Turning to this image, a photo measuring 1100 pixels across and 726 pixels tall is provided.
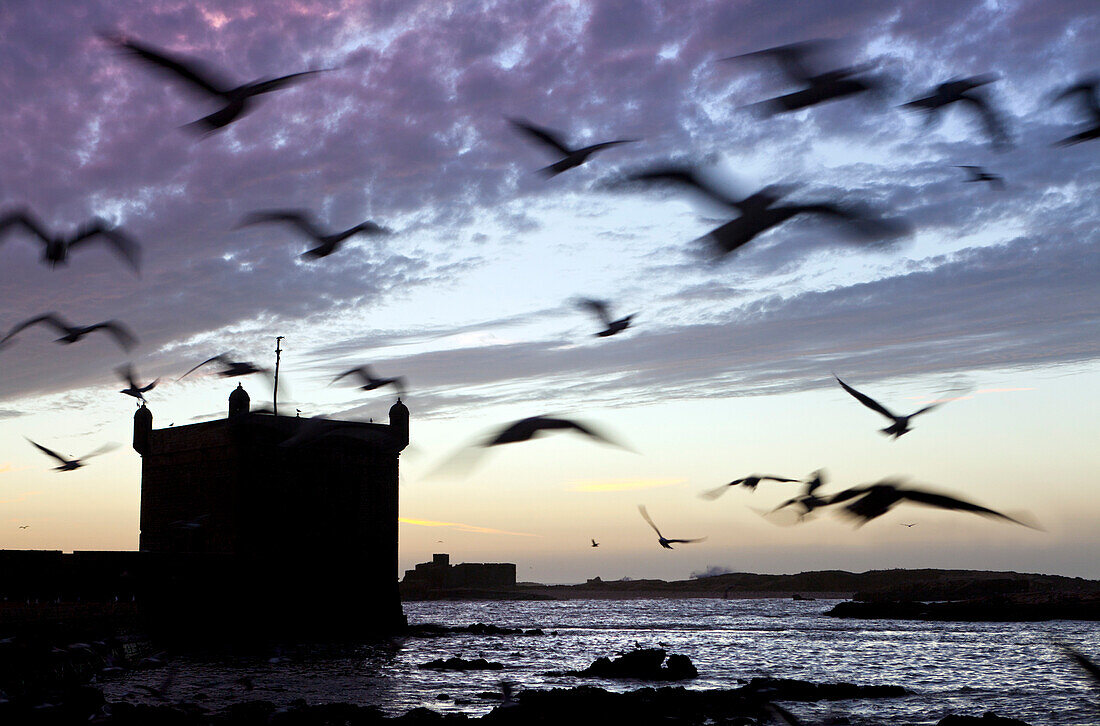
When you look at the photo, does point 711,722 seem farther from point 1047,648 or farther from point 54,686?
point 1047,648

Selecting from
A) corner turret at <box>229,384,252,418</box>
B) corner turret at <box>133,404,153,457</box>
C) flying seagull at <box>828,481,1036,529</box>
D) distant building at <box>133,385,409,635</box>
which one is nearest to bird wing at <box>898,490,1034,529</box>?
flying seagull at <box>828,481,1036,529</box>

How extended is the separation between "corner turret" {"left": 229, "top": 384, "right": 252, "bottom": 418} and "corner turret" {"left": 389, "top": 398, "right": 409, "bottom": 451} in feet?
23.1

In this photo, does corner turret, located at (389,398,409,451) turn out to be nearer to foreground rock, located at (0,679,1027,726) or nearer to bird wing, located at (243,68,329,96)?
foreground rock, located at (0,679,1027,726)

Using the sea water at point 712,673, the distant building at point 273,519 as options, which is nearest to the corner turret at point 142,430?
the distant building at point 273,519

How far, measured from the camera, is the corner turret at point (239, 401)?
1767 inches

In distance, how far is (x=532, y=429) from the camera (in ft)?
25.4

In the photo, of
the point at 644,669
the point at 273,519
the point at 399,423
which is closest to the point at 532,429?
the point at 644,669

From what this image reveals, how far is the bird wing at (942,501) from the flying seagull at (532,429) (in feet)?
6.96

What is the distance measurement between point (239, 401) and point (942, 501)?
4245 cm

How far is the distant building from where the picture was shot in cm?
4059

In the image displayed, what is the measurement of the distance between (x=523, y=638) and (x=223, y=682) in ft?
114

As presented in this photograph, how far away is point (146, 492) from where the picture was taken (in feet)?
149

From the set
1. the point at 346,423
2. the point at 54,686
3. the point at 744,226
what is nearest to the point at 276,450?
the point at 346,423

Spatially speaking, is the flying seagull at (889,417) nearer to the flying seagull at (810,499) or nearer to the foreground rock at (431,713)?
the flying seagull at (810,499)
